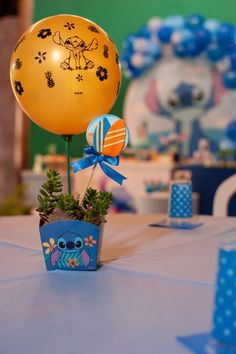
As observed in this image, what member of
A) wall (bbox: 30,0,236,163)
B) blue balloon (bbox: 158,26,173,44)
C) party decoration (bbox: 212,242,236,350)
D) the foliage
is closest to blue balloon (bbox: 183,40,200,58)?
blue balloon (bbox: 158,26,173,44)

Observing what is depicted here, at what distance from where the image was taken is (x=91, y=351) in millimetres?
637

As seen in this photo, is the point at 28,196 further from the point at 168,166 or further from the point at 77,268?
the point at 77,268

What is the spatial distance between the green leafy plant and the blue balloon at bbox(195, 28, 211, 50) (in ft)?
15.8

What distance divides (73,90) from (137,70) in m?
4.94

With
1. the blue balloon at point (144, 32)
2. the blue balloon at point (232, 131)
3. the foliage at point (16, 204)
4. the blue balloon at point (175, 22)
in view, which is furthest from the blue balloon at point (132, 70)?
the foliage at point (16, 204)

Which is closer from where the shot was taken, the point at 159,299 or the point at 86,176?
the point at 159,299

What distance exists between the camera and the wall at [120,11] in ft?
19.2

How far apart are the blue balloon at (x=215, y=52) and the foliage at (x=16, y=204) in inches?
93.4

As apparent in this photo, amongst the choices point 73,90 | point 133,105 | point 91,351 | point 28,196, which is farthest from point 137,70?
point 91,351

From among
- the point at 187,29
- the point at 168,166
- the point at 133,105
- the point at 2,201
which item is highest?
the point at 187,29

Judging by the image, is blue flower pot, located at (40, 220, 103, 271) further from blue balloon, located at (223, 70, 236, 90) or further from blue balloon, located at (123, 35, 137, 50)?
blue balloon, located at (123, 35, 137, 50)

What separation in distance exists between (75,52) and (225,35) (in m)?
4.65

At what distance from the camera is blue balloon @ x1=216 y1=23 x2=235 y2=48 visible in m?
5.48

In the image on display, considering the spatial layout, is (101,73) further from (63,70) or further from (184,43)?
(184,43)
